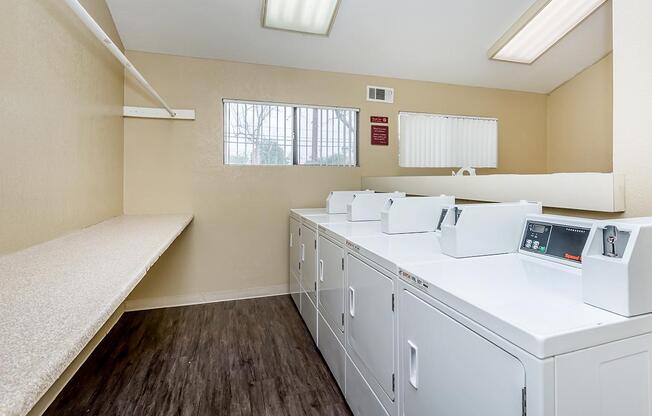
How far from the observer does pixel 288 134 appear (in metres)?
3.57

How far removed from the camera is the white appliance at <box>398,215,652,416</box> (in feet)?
2.28

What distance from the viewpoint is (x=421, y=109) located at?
3.86 meters

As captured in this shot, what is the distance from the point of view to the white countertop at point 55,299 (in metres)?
0.61

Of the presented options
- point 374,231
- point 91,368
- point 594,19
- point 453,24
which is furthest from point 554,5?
point 91,368

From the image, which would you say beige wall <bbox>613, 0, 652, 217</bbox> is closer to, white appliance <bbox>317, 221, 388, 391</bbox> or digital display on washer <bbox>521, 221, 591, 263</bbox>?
digital display on washer <bbox>521, 221, 591, 263</bbox>

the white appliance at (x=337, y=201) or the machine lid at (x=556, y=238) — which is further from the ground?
the white appliance at (x=337, y=201)

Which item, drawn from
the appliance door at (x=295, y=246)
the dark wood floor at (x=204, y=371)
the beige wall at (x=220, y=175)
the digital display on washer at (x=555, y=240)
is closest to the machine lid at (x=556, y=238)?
the digital display on washer at (x=555, y=240)

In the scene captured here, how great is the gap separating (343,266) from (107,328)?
2139mm

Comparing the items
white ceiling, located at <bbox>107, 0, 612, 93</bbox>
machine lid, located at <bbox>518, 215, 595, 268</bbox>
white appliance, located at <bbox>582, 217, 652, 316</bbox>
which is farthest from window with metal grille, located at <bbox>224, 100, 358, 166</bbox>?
white appliance, located at <bbox>582, 217, 652, 316</bbox>

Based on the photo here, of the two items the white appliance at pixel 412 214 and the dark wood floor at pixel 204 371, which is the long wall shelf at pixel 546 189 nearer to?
the white appliance at pixel 412 214

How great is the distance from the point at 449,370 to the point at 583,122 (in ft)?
14.1

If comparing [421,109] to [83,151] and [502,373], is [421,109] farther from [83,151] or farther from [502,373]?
[502,373]

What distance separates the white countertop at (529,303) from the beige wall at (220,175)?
7.99 ft

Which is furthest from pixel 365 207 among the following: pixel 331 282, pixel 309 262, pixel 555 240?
pixel 555 240
